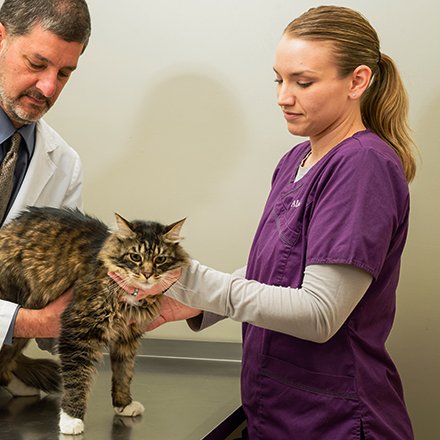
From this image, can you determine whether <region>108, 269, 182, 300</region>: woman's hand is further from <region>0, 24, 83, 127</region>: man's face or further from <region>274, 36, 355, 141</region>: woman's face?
<region>0, 24, 83, 127</region>: man's face

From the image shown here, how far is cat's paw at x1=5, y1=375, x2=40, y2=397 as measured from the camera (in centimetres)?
208

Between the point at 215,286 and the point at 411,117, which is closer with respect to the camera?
the point at 215,286

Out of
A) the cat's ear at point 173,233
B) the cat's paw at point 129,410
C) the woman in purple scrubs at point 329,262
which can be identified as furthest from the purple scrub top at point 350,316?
the cat's paw at point 129,410

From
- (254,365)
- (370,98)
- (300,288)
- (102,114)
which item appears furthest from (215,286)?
(102,114)

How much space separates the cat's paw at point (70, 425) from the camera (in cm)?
173

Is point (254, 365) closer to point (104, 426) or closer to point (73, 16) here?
point (104, 426)

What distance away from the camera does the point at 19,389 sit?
208 centimetres

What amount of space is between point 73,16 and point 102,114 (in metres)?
0.72

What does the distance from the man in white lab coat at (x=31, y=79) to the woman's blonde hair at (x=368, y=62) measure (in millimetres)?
683

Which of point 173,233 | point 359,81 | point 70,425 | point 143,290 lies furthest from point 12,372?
point 359,81

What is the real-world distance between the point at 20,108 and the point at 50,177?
0.88ft

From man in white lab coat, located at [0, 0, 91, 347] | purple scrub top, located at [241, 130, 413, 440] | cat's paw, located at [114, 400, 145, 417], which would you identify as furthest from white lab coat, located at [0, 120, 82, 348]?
purple scrub top, located at [241, 130, 413, 440]

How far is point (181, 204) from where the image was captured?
2.71m

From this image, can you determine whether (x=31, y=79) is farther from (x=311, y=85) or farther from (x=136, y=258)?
(x=311, y=85)
